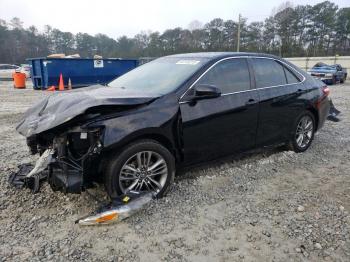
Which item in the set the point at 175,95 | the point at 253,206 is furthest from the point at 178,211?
the point at 175,95

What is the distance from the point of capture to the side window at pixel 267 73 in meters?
4.57

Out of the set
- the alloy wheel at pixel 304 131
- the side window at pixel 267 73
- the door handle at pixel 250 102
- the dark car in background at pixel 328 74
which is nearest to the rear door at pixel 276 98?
the side window at pixel 267 73

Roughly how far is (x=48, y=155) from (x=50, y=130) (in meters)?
0.39

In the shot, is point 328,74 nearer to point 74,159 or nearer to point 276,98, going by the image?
point 276,98

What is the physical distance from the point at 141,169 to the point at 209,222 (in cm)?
91

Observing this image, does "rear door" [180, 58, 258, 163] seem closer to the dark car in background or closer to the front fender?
the front fender

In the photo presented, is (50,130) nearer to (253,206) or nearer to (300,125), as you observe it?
(253,206)

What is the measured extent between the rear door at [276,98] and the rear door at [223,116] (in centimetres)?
19

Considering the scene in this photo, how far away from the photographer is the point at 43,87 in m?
15.4

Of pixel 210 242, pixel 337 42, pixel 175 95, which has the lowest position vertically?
pixel 210 242

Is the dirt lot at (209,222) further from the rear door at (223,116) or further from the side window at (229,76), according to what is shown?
the side window at (229,76)

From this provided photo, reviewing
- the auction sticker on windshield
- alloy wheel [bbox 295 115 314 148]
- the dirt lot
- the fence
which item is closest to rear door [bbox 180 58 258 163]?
the auction sticker on windshield

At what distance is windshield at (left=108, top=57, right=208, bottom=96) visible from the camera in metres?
3.80

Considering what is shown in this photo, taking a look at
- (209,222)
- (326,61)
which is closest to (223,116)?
(209,222)
